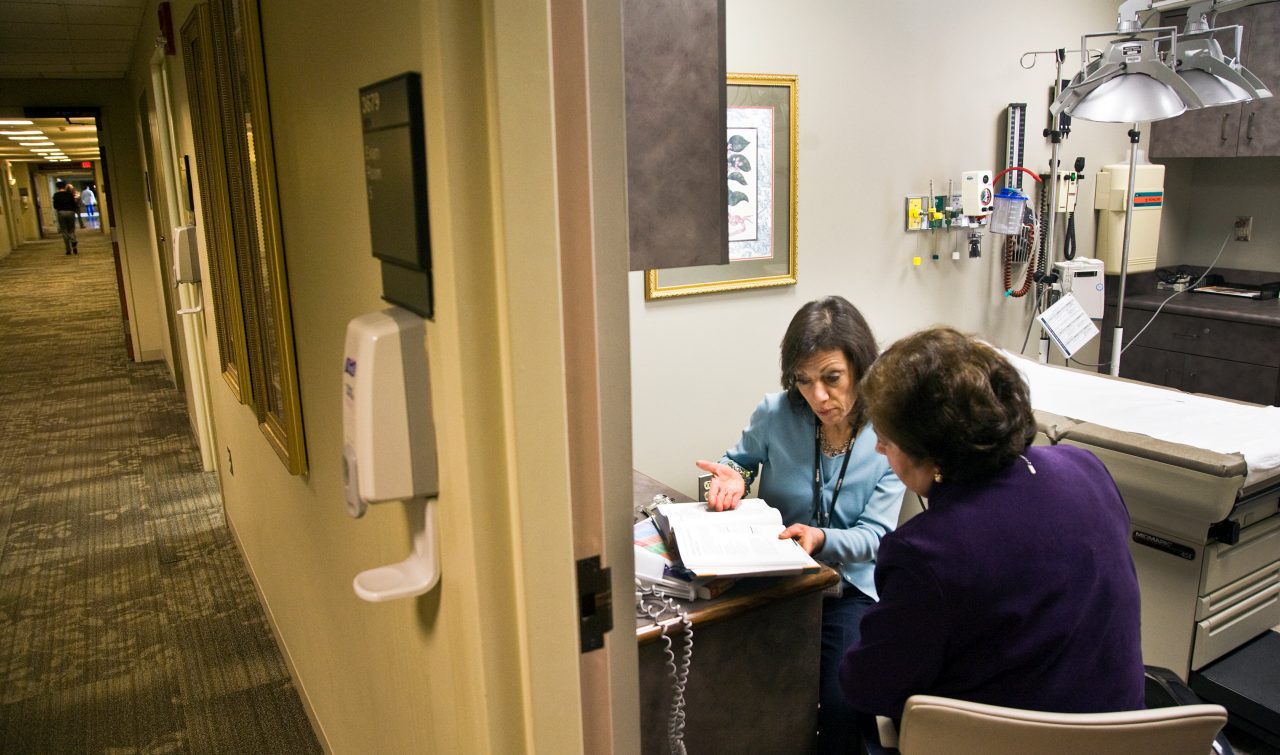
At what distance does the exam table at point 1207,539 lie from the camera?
2.31 m

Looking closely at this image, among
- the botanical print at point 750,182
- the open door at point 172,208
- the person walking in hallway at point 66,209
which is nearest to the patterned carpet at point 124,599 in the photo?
the open door at point 172,208

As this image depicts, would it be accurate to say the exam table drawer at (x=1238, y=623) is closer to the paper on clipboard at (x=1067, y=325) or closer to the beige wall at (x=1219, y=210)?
the paper on clipboard at (x=1067, y=325)

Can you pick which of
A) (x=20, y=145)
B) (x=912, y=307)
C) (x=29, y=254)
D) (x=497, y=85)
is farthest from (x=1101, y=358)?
(x=29, y=254)

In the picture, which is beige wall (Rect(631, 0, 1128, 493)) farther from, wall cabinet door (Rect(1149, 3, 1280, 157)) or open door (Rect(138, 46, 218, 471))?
open door (Rect(138, 46, 218, 471))

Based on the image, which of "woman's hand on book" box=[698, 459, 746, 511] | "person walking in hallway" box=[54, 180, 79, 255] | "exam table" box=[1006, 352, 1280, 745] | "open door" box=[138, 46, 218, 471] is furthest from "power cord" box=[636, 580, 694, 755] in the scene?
"person walking in hallway" box=[54, 180, 79, 255]

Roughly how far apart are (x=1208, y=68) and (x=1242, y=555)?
1.47 m

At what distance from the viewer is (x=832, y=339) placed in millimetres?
2188

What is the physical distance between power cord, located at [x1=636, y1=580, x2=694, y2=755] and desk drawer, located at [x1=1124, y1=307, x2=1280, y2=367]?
4.21 m

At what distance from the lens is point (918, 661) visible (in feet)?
4.58

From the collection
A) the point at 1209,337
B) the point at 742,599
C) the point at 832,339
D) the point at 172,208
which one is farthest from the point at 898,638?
the point at 1209,337

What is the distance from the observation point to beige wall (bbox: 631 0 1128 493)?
3.64 metres

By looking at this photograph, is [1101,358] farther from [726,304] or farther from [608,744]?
[608,744]

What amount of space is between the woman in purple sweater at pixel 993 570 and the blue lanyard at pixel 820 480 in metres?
0.69

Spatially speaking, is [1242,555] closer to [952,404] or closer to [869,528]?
[869,528]
